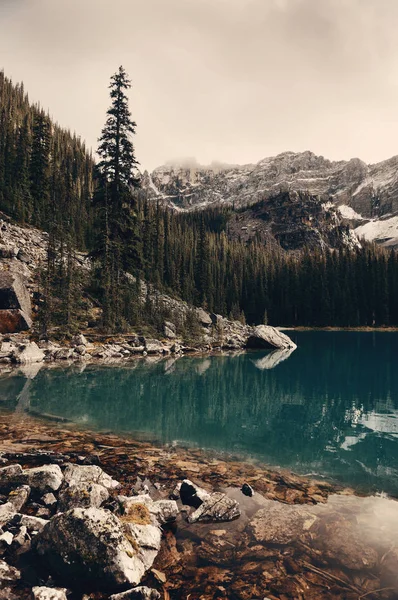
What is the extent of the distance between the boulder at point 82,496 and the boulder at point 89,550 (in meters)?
1.16

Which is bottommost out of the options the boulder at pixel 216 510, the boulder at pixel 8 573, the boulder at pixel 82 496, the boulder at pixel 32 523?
the boulder at pixel 216 510

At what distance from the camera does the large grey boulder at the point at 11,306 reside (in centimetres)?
3406

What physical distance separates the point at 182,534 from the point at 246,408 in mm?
13838

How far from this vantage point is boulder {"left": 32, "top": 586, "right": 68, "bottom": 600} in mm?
4977

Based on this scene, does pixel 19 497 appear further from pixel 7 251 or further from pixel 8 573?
pixel 7 251

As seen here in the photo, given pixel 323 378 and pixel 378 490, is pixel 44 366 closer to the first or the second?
pixel 323 378

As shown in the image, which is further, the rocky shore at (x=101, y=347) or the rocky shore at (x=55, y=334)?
the rocky shore at (x=55, y=334)

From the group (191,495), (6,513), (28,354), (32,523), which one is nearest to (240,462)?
(191,495)

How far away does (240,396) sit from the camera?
23.8 meters

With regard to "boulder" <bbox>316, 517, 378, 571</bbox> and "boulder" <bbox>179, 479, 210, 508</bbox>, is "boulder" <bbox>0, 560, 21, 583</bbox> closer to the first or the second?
"boulder" <bbox>179, 479, 210, 508</bbox>

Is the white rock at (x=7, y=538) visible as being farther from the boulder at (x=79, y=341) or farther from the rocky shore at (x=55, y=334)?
the boulder at (x=79, y=341)

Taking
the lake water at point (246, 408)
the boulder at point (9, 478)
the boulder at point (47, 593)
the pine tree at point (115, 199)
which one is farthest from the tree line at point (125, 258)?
the boulder at point (47, 593)

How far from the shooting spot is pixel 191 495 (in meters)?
8.37

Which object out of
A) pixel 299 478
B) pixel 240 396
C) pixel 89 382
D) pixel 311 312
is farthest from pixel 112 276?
pixel 311 312
